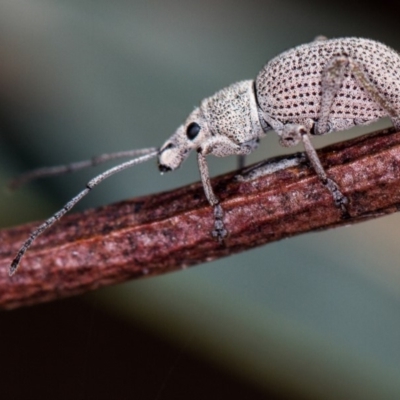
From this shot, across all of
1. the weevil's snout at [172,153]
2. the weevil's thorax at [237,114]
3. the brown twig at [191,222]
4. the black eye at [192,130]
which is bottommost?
the brown twig at [191,222]

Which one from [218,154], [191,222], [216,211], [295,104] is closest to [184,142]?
[218,154]

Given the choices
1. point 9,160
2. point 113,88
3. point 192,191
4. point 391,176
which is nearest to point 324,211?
point 391,176

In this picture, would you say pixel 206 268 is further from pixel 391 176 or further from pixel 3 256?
pixel 391 176

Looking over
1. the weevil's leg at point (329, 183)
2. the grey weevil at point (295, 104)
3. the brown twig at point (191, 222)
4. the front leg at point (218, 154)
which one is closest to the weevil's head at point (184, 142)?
the grey weevil at point (295, 104)

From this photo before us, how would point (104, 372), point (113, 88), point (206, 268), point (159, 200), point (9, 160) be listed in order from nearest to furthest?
point (159, 200)
point (104, 372)
point (206, 268)
point (9, 160)
point (113, 88)

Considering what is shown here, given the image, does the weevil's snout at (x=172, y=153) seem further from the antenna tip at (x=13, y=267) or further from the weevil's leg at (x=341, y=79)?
the antenna tip at (x=13, y=267)

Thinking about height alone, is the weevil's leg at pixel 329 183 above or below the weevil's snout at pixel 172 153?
below

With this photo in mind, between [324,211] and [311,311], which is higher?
[311,311]
